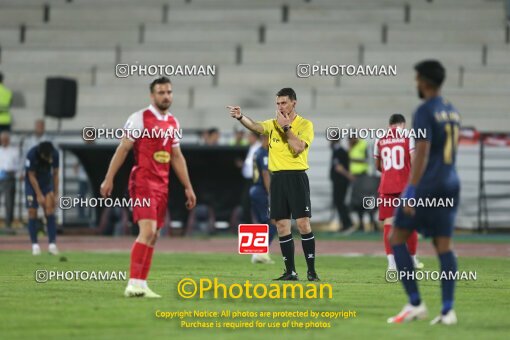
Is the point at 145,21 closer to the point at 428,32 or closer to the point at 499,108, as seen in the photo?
A: the point at 428,32

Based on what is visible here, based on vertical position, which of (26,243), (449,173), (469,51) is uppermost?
(469,51)

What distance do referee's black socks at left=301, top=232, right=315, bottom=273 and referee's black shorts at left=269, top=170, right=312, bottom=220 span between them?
322 millimetres

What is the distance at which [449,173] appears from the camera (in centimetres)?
1041

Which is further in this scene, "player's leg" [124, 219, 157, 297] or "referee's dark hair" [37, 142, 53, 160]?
"referee's dark hair" [37, 142, 53, 160]

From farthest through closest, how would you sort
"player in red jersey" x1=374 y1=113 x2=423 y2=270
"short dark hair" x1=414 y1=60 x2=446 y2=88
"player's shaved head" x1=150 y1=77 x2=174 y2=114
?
1. "player in red jersey" x1=374 y1=113 x2=423 y2=270
2. "player's shaved head" x1=150 y1=77 x2=174 y2=114
3. "short dark hair" x1=414 y1=60 x2=446 y2=88

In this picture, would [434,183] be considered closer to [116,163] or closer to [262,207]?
[116,163]

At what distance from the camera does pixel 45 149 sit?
70.2ft

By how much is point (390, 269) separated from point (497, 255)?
20.3 feet

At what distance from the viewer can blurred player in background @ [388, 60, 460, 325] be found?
10312 mm

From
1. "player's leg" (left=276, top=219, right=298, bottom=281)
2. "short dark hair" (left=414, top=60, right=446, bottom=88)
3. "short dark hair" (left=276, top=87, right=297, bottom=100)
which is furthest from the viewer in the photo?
"player's leg" (left=276, top=219, right=298, bottom=281)

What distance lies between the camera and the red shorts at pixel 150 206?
12.6 metres

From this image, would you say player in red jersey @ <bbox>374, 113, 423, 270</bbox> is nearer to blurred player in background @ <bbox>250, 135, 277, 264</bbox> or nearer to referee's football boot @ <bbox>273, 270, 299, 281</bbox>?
referee's football boot @ <bbox>273, 270, 299, 281</bbox>

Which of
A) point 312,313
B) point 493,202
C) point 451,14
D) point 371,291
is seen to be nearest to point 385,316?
point 312,313

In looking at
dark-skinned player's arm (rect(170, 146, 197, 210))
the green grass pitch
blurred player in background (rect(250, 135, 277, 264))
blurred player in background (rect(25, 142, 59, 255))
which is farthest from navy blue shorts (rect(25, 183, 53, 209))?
dark-skinned player's arm (rect(170, 146, 197, 210))
